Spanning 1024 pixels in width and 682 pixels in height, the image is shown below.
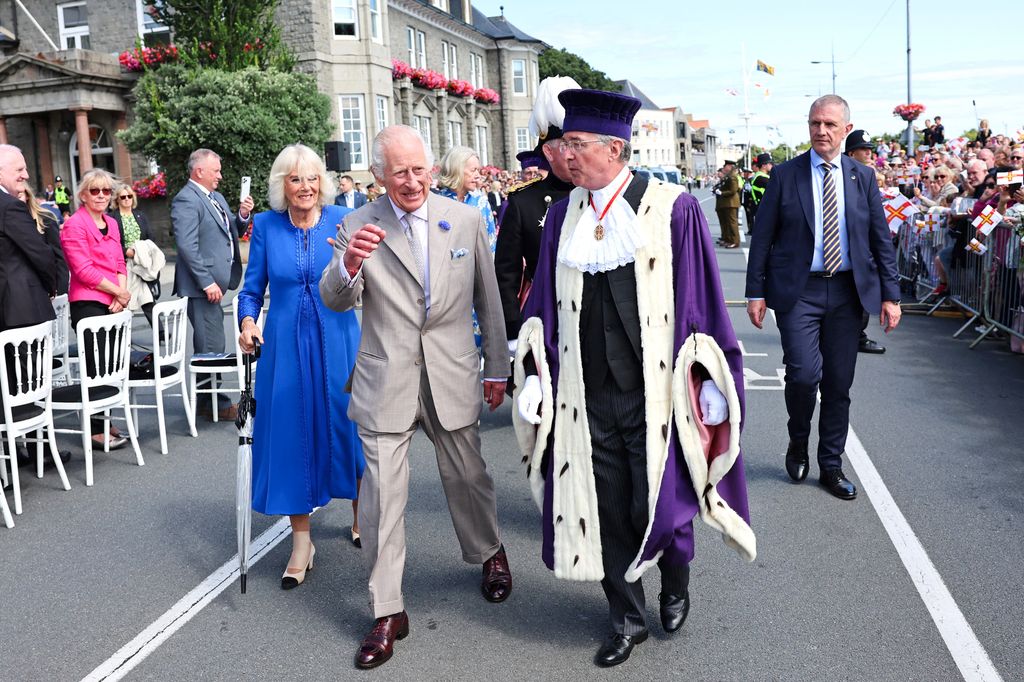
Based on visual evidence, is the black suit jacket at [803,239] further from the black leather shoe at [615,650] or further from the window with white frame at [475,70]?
the window with white frame at [475,70]

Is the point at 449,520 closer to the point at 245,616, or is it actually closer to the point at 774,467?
the point at 245,616

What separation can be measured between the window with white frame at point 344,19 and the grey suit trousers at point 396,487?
101ft

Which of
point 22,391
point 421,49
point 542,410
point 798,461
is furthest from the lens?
point 421,49

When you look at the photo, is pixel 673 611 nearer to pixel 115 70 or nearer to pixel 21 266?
pixel 21 266

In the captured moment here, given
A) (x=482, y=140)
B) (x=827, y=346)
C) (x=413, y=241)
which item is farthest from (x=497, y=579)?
(x=482, y=140)

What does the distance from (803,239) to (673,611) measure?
8.21ft

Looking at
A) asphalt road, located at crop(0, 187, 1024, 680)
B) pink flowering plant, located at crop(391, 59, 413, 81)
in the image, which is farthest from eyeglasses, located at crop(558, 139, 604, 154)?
pink flowering plant, located at crop(391, 59, 413, 81)

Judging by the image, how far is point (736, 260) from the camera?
20.4 metres

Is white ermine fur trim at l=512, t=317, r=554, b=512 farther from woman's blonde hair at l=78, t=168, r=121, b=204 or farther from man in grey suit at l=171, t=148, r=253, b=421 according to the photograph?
woman's blonde hair at l=78, t=168, r=121, b=204

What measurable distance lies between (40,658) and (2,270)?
122 inches

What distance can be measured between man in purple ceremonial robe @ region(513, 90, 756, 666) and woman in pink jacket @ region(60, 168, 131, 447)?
15.2 feet

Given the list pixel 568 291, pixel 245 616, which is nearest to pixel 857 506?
pixel 568 291

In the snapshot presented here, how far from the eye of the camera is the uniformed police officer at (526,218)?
511 centimetres

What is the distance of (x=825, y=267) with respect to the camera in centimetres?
541
